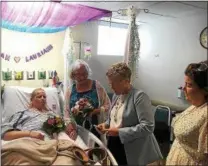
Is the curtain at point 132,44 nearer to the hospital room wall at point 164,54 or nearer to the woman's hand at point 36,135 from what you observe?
the hospital room wall at point 164,54

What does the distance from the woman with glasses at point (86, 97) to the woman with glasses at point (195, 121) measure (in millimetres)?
389

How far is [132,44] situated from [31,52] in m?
0.73

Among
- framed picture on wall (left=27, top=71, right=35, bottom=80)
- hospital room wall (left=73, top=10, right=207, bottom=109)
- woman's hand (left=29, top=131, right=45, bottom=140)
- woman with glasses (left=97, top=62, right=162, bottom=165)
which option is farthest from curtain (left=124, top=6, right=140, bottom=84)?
framed picture on wall (left=27, top=71, right=35, bottom=80)

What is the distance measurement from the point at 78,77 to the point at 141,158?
46cm

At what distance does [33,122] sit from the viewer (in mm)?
984

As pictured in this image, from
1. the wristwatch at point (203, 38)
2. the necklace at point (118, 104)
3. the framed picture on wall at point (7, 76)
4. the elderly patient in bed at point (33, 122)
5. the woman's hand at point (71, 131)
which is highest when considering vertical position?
the wristwatch at point (203, 38)

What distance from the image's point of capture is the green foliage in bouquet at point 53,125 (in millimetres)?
926

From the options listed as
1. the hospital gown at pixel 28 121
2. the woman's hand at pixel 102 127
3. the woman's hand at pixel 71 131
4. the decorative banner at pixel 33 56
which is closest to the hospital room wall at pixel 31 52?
the decorative banner at pixel 33 56

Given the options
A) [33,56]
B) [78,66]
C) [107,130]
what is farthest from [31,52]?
[107,130]

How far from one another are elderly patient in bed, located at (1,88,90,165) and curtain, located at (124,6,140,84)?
392 millimetres

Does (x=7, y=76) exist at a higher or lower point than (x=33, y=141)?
higher

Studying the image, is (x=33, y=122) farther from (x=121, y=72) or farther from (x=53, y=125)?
(x=121, y=72)

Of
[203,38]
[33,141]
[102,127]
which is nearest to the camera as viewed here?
[203,38]

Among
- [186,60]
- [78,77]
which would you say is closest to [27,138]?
[78,77]
